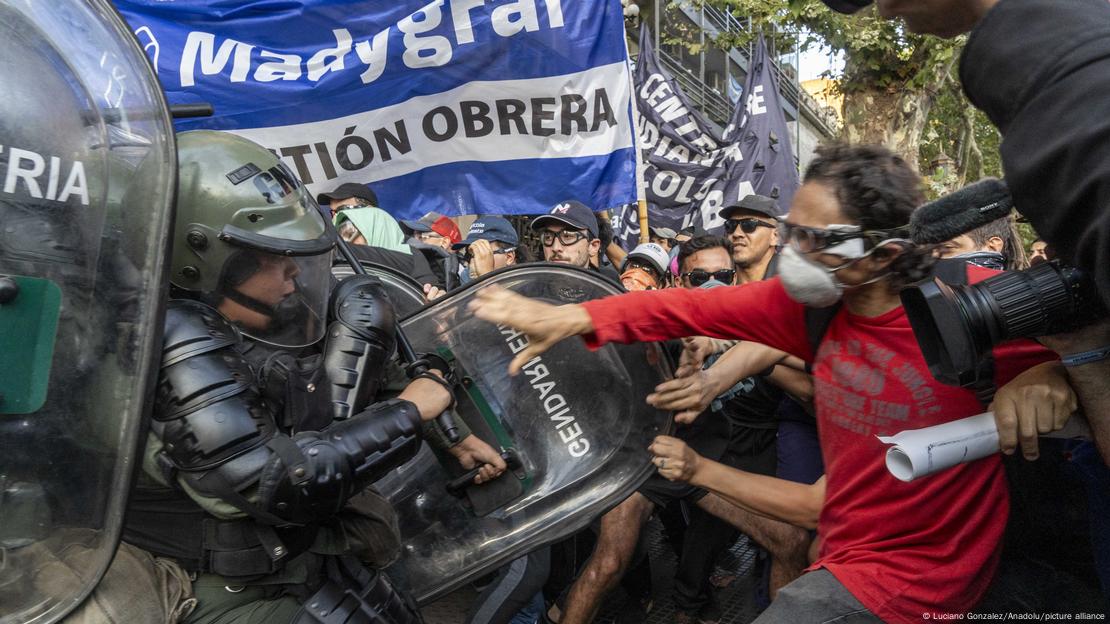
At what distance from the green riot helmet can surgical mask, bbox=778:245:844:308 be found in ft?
4.00

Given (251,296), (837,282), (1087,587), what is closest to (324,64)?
(251,296)

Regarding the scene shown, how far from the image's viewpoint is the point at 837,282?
2.08m

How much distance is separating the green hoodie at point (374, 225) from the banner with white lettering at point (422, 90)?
309 millimetres

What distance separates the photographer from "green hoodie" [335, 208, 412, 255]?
488cm

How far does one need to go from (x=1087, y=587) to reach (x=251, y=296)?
2.66m

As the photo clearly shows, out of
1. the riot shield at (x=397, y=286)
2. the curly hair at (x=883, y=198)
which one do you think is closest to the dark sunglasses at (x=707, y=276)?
the riot shield at (x=397, y=286)

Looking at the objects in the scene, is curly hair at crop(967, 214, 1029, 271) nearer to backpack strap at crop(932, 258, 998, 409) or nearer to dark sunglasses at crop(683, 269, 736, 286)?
dark sunglasses at crop(683, 269, 736, 286)

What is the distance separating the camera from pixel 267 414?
2033 mm

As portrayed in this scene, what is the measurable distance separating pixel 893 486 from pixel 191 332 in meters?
1.72

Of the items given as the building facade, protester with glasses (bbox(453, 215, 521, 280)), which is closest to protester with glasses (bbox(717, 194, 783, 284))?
protester with glasses (bbox(453, 215, 521, 280))

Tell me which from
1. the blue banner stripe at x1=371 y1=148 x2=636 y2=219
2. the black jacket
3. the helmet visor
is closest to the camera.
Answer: the black jacket

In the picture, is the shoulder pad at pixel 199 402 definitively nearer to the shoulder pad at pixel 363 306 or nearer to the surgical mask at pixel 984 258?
the shoulder pad at pixel 363 306

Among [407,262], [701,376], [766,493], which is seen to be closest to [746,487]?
[766,493]

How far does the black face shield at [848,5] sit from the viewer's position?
1430 millimetres
